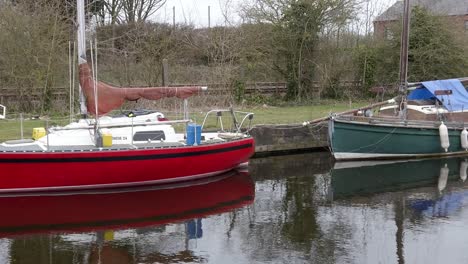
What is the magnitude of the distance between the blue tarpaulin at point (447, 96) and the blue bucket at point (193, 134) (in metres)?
9.10

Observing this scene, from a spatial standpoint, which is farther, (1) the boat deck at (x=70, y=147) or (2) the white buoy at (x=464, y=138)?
(2) the white buoy at (x=464, y=138)

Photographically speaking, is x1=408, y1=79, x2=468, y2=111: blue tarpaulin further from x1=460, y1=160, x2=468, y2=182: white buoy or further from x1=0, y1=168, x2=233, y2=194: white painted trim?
x1=0, y1=168, x2=233, y2=194: white painted trim

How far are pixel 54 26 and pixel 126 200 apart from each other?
40.7 feet

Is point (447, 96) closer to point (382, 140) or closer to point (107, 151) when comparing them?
point (382, 140)

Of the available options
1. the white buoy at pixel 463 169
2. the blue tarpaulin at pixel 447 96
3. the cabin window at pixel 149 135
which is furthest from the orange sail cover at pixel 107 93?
the blue tarpaulin at pixel 447 96

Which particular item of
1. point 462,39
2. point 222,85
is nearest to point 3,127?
point 222,85

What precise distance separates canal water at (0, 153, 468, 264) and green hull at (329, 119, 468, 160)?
68.6 inches

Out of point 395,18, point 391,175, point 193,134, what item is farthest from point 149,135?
point 395,18

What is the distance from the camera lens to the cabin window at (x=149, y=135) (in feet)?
45.1

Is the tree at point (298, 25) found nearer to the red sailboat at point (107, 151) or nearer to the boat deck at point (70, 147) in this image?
the red sailboat at point (107, 151)

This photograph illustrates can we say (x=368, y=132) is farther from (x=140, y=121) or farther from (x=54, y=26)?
(x=54, y=26)

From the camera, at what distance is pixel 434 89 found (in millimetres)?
18953

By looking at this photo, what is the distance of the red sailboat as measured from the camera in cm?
1241

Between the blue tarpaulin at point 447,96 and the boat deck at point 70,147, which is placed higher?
the blue tarpaulin at point 447,96
